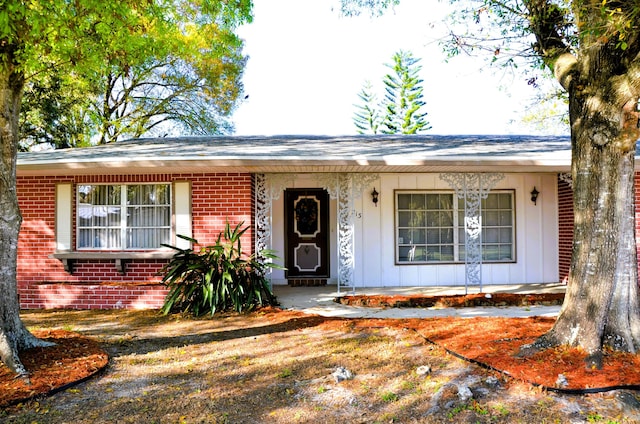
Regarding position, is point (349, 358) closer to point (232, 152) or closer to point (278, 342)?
point (278, 342)

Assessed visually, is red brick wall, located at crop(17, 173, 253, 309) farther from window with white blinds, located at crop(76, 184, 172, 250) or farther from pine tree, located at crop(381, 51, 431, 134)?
pine tree, located at crop(381, 51, 431, 134)

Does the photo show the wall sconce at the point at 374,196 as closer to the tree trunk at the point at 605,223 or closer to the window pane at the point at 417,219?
the window pane at the point at 417,219

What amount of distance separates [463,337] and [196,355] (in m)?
2.97

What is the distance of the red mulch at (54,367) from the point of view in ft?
13.2

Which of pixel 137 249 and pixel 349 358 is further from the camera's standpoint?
pixel 137 249

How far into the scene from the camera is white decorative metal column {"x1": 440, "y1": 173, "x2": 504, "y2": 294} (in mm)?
8547

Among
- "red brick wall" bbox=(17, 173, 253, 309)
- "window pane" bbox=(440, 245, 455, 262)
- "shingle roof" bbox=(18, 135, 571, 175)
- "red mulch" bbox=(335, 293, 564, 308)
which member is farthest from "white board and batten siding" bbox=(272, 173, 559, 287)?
"red mulch" bbox=(335, 293, 564, 308)

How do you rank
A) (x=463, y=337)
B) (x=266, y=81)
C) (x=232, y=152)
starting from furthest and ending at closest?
(x=266, y=81), (x=232, y=152), (x=463, y=337)

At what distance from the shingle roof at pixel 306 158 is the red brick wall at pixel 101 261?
1.05 feet

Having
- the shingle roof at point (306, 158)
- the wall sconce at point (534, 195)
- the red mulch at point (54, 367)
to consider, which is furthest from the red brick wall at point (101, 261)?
the wall sconce at point (534, 195)

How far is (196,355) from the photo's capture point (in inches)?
207

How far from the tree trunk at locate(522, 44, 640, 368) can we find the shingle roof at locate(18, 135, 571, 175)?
10.2 ft

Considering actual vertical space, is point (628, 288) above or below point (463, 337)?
above

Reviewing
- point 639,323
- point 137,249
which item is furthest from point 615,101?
point 137,249
